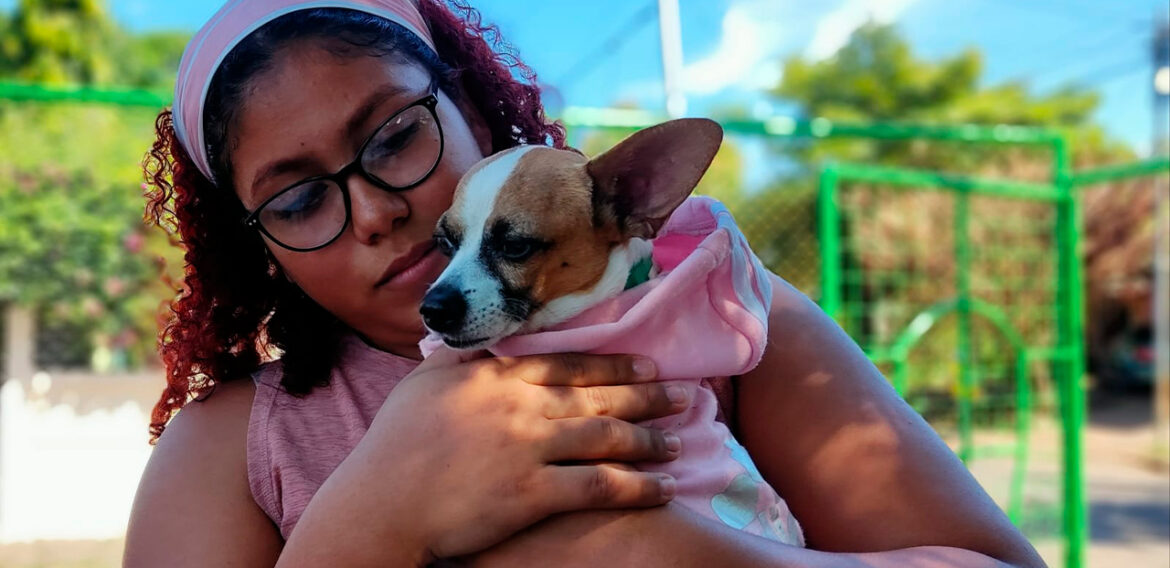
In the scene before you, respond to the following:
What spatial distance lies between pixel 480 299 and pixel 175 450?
1.81 ft

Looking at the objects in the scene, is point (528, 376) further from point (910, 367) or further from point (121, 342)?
point (910, 367)

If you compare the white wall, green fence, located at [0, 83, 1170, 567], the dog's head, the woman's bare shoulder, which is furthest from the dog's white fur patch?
the white wall

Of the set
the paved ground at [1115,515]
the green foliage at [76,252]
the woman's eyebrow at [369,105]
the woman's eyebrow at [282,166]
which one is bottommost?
the paved ground at [1115,515]

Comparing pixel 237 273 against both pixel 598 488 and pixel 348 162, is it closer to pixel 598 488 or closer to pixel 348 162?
pixel 348 162

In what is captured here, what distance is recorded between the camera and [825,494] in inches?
53.6

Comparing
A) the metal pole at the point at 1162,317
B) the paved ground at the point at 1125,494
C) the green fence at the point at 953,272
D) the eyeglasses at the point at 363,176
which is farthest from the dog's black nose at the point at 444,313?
the metal pole at the point at 1162,317

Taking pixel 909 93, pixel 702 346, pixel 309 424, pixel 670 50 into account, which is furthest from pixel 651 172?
pixel 909 93

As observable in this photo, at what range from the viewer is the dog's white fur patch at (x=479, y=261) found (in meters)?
1.34

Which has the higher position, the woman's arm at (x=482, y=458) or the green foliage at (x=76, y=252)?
the green foliage at (x=76, y=252)

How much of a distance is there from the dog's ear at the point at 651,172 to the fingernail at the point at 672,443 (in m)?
0.34

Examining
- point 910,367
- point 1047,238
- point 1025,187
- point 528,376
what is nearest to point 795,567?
point 528,376

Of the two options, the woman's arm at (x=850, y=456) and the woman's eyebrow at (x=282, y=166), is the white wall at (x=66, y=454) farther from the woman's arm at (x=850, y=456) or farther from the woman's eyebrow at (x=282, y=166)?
the woman's arm at (x=850, y=456)

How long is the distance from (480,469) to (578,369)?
0.63 feet

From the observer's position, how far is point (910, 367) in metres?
6.86
